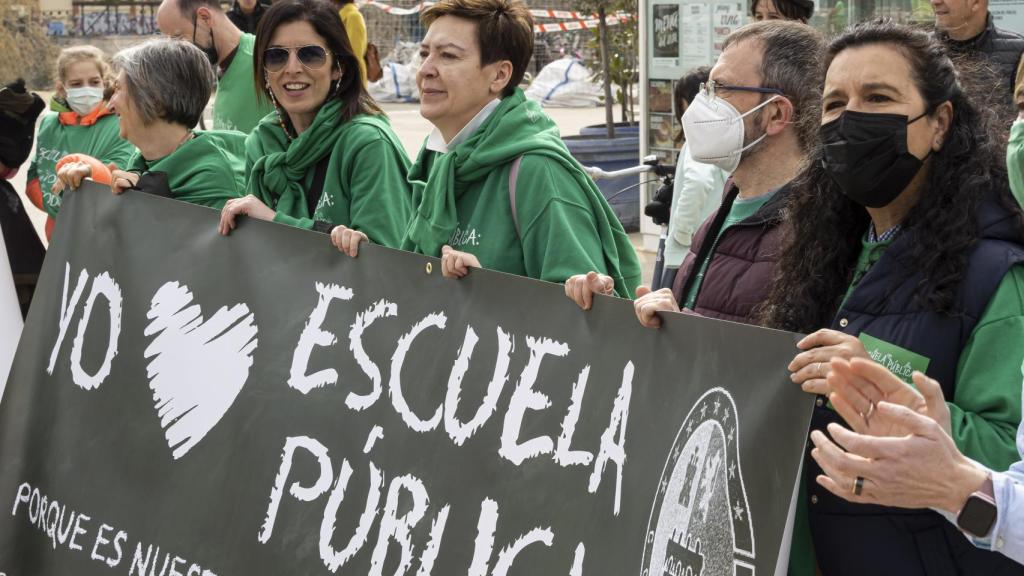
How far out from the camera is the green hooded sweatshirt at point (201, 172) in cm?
431

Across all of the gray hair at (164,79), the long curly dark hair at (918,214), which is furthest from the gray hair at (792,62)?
the gray hair at (164,79)

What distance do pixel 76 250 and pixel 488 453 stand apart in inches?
81.5

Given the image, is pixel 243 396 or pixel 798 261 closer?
pixel 798 261

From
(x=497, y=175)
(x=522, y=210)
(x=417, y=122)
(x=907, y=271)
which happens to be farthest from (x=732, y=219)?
(x=417, y=122)

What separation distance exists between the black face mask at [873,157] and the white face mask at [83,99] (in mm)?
4468

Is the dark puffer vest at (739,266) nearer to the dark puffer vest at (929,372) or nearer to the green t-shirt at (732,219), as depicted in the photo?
the green t-shirt at (732,219)

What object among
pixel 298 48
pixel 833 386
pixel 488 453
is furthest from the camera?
pixel 298 48

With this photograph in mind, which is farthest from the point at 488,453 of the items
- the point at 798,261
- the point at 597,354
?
the point at 798,261

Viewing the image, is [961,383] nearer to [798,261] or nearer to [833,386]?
[833,386]

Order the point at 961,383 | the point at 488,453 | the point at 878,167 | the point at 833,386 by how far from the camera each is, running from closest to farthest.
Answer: the point at 833,386
the point at 961,383
the point at 878,167
the point at 488,453

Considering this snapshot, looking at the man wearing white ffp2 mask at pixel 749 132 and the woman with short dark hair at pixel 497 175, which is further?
the woman with short dark hair at pixel 497 175

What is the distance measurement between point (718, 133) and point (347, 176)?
1292mm

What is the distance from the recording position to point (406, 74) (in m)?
25.8

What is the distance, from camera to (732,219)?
3008mm
